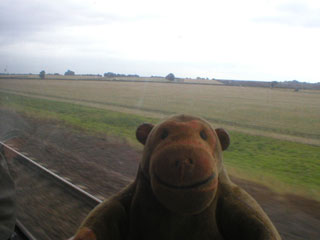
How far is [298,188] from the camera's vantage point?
16.1ft

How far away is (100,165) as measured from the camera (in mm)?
6867

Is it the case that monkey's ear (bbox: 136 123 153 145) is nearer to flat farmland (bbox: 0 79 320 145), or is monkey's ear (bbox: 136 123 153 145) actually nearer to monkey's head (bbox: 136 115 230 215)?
monkey's head (bbox: 136 115 230 215)

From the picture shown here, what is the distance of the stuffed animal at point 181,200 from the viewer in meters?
1.54

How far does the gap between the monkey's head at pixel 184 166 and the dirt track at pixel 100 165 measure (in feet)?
8.42

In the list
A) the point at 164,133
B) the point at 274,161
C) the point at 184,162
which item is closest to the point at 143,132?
the point at 164,133

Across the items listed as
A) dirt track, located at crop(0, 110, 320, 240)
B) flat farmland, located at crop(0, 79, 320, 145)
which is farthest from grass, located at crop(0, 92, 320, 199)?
flat farmland, located at crop(0, 79, 320, 145)

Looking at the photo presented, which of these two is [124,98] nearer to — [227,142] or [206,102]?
[206,102]

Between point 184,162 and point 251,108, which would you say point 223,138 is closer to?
point 184,162

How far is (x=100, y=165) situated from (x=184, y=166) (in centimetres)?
560

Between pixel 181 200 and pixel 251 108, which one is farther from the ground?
pixel 181 200

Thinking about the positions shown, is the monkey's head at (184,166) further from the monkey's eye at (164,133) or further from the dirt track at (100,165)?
the dirt track at (100,165)

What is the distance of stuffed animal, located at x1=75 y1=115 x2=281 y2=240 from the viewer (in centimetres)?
154

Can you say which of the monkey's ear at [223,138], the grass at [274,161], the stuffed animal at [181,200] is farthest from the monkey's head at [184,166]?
the grass at [274,161]

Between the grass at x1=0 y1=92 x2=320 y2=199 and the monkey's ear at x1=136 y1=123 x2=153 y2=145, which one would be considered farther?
the grass at x1=0 y1=92 x2=320 y2=199
